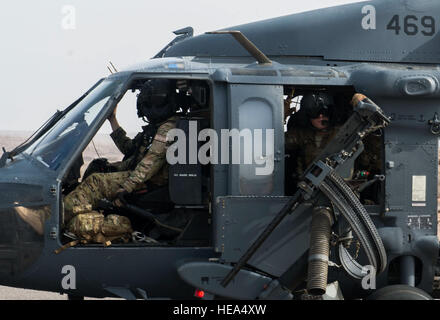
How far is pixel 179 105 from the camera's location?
6.59 metres

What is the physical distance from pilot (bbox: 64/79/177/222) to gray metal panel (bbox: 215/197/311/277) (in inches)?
29.2

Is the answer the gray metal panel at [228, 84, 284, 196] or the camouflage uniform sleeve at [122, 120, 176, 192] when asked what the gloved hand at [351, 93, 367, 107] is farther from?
the camouflage uniform sleeve at [122, 120, 176, 192]

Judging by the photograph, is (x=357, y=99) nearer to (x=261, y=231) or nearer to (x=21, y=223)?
(x=261, y=231)

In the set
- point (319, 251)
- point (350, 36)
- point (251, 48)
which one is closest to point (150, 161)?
point (251, 48)

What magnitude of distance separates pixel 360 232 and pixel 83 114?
2.52m

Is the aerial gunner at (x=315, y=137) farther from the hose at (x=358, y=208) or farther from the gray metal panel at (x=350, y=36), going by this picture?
the hose at (x=358, y=208)

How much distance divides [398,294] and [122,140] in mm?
3067

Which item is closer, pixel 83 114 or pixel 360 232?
pixel 360 232

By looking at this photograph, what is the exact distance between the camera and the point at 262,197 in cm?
592

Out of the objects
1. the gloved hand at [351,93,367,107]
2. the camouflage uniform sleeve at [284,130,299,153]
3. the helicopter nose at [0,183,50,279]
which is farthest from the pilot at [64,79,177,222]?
the gloved hand at [351,93,367,107]

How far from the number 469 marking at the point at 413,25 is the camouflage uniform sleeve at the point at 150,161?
7.47 feet

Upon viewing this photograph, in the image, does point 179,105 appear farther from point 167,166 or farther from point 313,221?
point 313,221

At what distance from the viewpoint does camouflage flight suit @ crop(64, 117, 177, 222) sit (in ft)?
20.0

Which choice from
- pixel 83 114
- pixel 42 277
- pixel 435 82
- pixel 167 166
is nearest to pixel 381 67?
pixel 435 82
